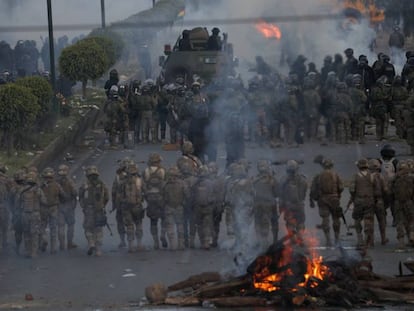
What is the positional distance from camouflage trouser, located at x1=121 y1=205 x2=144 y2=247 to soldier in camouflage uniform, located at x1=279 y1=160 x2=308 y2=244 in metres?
2.00

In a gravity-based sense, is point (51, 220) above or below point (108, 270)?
above

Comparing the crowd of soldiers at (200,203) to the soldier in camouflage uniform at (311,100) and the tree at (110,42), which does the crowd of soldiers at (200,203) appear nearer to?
the soldier in camouflage uniform at (311,100)

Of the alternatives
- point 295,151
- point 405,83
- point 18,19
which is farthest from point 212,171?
point 18,19

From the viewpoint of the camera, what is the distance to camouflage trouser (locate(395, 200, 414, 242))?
61.3 ft

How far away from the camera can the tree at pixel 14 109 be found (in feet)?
83.2

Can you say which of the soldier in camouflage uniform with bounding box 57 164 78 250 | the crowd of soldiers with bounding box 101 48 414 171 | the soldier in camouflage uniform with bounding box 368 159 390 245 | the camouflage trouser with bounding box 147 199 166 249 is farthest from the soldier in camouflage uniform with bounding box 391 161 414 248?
the crowd of soldiers with bounding box 101 48 414 171

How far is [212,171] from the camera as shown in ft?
63.5

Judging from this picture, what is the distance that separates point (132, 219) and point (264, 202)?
188cm

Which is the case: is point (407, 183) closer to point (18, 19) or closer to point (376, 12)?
point (376, 12)

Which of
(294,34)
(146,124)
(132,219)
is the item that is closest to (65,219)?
(132,219)

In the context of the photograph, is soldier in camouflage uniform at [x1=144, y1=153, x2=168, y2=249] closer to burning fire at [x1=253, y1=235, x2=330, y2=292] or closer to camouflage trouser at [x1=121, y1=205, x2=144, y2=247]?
camouflage trouser at [x1=121, y1=205, x2=144, y2=247]

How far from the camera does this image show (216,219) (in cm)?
1925

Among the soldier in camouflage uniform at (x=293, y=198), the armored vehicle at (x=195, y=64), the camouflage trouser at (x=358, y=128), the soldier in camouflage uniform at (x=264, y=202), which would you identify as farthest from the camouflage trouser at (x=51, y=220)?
the armored vehicle at (x=195, y=64)

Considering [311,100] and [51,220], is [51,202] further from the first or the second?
[311,100]
